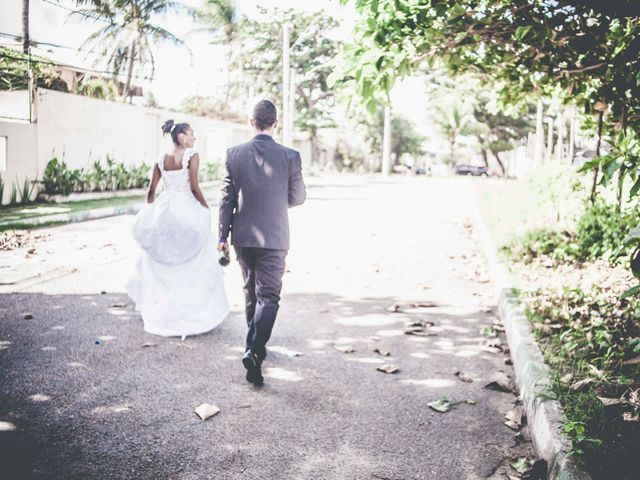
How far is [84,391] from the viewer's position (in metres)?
4.07

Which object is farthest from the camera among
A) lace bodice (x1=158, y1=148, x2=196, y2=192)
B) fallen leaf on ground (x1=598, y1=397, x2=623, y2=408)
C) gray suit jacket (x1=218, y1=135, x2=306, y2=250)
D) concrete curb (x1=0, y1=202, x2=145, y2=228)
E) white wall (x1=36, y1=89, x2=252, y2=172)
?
white wall (x1=36, y1=89, x2=252, y2=172)

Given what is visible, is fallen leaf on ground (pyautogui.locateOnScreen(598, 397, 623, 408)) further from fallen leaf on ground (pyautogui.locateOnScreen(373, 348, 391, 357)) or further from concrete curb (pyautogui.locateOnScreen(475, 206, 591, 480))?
fallen leaf on ground (pyautogui.locateOnScreen(373, 348, 391, 357))

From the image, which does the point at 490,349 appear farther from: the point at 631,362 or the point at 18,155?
the point at 18,155

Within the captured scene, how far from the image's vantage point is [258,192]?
14.5 feet

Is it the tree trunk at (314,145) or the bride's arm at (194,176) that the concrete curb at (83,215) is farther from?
the tree trunk at (314,145)

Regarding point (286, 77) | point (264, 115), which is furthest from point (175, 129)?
point (286, 77)

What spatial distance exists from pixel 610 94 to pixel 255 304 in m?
3.14

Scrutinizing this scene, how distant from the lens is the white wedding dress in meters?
5.47

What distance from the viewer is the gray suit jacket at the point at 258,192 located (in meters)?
4.41

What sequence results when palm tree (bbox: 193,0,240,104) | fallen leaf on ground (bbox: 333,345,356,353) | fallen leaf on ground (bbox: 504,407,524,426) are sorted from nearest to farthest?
fallen leaf on ground (bbox: 504,407,524,426)
fallen leaf on ground (bbox: 333,345,356,353)
palm tree (bbox: 193,0,240,104)

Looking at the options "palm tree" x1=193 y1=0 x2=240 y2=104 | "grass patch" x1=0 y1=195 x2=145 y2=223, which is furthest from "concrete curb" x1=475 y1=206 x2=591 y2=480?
"palm tree" x1=193 y1=0 x2=240 y2=104

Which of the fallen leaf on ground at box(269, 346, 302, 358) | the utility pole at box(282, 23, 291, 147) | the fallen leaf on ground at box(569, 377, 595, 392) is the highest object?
the utility pole at box(282, 23, 291, 147)

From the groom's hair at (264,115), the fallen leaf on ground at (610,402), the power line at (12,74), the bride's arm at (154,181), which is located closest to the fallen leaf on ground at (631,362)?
the fallen leaf on ground at (610,402)

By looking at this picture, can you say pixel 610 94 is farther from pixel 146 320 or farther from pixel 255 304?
pixel 146 320
